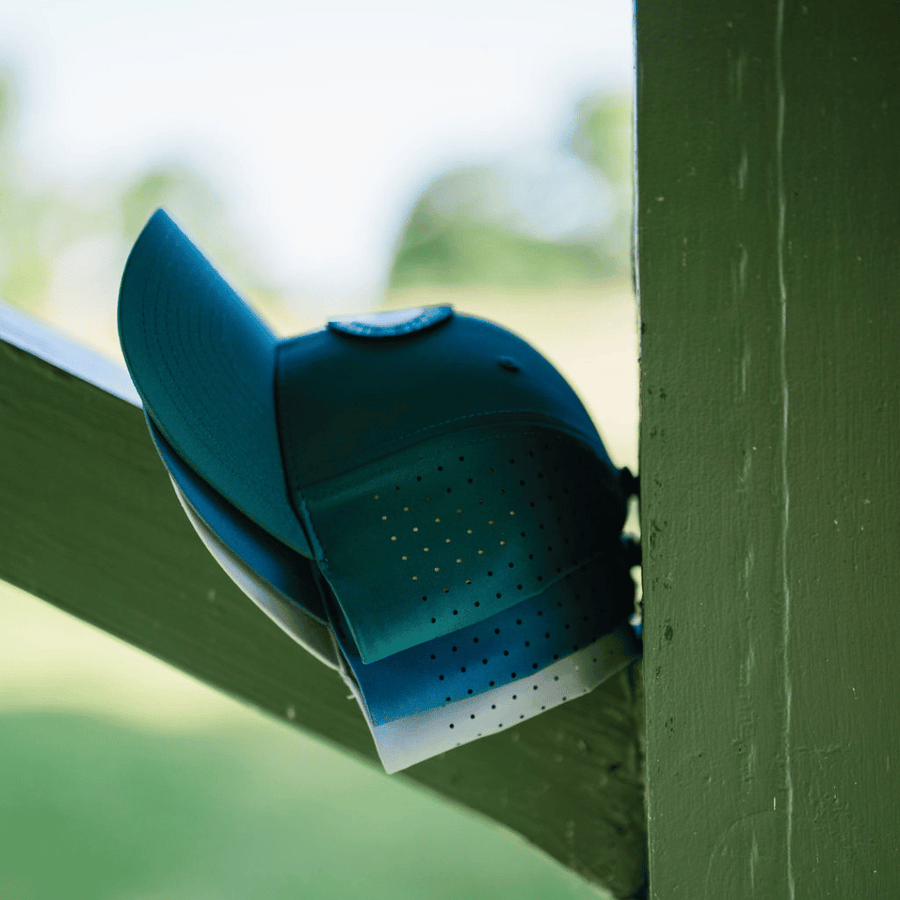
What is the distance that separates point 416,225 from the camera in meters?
5.23

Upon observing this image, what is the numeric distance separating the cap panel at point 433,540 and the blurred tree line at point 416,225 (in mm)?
4407

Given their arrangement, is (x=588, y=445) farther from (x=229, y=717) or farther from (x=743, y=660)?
(x=229, y=717)

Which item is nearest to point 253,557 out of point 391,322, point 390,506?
point 390,506

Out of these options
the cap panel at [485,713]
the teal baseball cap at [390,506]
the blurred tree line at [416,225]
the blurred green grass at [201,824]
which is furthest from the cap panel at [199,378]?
the blurred tree line at [416,225]

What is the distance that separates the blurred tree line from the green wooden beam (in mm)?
4269

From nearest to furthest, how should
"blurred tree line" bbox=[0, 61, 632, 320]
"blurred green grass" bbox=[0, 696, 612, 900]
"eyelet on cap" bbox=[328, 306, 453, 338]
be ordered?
1. "eyelet on cap" bbox=[328, 306, 453, 338]
2. "blurred green grass" bbox=[0, 696, 612, 900]
3. "blurred tree line" bbox=[0, 61, 632, 320]

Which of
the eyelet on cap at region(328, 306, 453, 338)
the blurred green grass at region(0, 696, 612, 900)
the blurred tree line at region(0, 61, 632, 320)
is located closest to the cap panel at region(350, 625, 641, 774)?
the eyelet on cap at region(328, 306, 453, 338)

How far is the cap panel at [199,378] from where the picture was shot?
56cm

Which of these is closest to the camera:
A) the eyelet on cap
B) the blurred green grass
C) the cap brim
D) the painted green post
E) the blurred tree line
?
the painted green post

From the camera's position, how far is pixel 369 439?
612 mm

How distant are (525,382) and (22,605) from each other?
3.14m

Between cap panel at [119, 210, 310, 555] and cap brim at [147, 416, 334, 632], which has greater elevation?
cap panel at [119, 210, 310, 555]

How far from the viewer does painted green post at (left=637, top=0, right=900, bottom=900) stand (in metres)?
0.44

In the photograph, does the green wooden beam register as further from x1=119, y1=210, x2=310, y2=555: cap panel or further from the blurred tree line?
the blurred tree line
